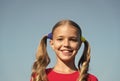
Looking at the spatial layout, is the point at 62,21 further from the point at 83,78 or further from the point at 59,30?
the point at 83,78

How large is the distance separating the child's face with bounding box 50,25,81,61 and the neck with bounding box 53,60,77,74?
0.34ft

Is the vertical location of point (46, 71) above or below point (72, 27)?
below

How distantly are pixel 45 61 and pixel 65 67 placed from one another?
1.68 feet

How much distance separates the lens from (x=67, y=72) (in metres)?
7.47

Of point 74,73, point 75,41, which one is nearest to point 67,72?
point 74,73

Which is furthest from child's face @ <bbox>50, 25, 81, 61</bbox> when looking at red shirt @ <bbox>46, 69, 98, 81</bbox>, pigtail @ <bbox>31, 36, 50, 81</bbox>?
pigtail @ <bbox>31, 36, 50, 81</bbox>

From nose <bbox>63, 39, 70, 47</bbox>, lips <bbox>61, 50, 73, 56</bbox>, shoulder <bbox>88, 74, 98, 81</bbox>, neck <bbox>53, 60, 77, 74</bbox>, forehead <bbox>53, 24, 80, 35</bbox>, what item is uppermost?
forehead <bbox>53, 24, 80, 35</bbox>

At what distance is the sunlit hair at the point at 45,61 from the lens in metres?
7.50

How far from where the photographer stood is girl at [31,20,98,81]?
24.0 ft

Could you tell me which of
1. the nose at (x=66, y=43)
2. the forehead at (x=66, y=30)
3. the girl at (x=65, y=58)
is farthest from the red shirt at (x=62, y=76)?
the forehead at (x=66, y=30)

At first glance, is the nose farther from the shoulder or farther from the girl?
the shoulder

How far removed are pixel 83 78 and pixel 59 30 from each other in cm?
94

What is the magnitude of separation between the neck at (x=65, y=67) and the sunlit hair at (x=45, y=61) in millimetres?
174

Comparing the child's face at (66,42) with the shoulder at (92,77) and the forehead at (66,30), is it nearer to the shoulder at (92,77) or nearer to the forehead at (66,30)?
the forehead at (66,30)
